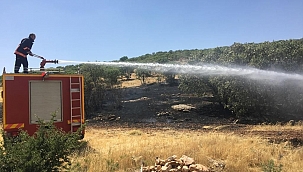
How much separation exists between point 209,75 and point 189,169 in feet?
60.3

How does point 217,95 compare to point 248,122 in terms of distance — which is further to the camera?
point 217,95

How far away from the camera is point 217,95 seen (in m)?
25.0

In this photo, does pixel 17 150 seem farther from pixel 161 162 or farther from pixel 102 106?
pixel 102 106

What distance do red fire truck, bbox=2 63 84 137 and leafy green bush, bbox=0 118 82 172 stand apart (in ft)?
13.9

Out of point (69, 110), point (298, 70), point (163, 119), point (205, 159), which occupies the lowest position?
point (163, 119)

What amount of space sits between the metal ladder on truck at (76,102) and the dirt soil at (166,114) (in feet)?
27.1

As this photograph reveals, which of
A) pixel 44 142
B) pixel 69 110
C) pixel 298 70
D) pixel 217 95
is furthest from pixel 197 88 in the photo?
pixel 44 142

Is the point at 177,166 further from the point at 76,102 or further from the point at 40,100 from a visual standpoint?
the point at 40,100

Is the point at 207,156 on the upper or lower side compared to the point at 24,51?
lower

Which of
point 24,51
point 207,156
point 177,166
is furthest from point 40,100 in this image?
point 207,156

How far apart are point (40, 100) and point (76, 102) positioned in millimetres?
1331

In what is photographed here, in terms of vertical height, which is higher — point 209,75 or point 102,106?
point 209,75

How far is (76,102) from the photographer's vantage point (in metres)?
10.6

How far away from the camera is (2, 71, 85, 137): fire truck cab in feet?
30.7
